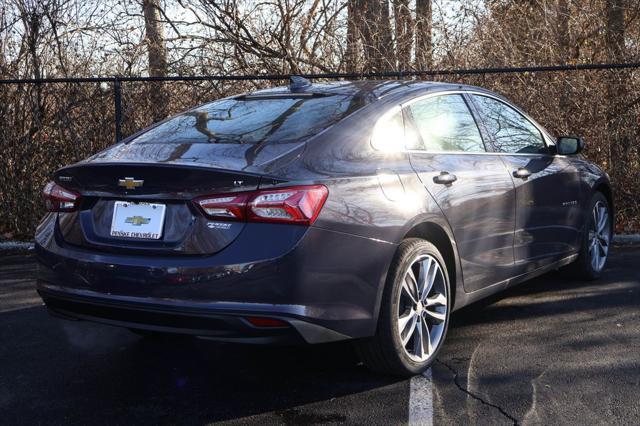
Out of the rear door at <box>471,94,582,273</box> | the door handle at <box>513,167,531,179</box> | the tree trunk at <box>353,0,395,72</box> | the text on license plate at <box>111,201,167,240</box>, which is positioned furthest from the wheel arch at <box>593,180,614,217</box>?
the text on license plate at <box>111,201,167,240</box>

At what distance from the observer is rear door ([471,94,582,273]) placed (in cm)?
516

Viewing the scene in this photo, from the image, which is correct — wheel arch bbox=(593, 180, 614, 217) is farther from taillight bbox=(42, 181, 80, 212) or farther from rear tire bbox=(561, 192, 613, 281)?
taillight bbox=(42, 181, 80, 212)

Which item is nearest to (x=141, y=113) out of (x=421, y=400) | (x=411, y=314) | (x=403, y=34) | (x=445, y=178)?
(x=403, y=34)

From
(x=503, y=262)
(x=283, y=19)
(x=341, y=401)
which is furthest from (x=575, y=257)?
(x=283, y=19)

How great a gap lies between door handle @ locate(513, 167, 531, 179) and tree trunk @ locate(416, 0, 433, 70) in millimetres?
4656

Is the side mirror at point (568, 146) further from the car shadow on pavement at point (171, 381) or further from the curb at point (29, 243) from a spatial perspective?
the curb at point (29, 243)

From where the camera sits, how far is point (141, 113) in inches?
355

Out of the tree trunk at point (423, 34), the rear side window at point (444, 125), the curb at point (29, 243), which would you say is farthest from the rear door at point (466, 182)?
the tree trunk at point (423, 34)

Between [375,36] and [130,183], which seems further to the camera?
[375,36]

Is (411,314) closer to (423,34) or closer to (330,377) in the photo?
(330,377)

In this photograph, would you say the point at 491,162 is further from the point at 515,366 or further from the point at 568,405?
the point at 568,405

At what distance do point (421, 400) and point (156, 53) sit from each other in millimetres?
8797

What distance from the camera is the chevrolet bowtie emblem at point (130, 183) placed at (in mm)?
3641

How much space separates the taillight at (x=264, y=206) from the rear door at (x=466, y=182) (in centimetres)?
93
